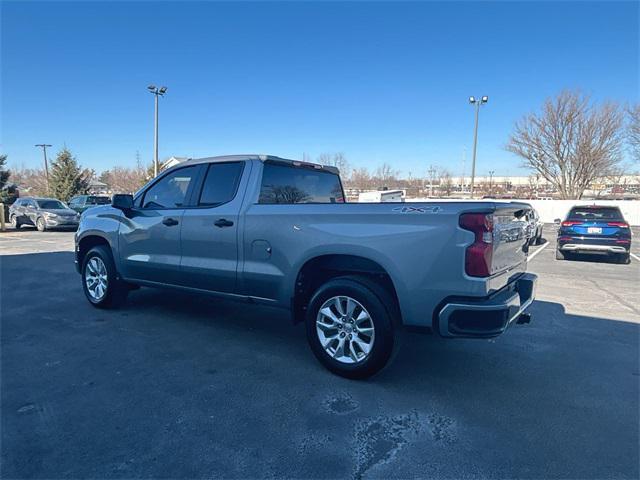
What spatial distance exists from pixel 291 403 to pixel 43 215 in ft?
66.1

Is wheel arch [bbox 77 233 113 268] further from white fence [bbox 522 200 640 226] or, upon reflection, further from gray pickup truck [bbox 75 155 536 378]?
white fence [bbox 522 200 640 226]

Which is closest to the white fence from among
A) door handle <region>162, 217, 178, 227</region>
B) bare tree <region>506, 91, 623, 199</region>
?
bare tree <region>506, 91, 623, 199</region>

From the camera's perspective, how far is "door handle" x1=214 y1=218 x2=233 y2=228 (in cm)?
419

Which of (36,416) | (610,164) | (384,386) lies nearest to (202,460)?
(36,416)

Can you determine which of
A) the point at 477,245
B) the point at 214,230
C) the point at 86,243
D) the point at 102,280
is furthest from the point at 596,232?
the point at 86,243

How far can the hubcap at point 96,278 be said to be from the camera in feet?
18.2

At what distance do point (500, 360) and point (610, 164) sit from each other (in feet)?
122

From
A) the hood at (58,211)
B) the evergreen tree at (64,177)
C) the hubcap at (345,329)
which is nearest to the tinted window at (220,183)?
the hubcap at (345,329)

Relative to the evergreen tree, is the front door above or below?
below

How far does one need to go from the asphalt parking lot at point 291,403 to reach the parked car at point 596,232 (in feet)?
18.9

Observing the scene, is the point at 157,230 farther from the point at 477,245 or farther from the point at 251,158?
the point at 477,245

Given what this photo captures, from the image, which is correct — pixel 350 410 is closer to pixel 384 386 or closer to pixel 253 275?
pixel 384 386

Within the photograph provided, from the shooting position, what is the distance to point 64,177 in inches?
1447

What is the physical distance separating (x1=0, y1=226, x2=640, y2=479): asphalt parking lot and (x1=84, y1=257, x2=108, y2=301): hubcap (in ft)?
1.22
